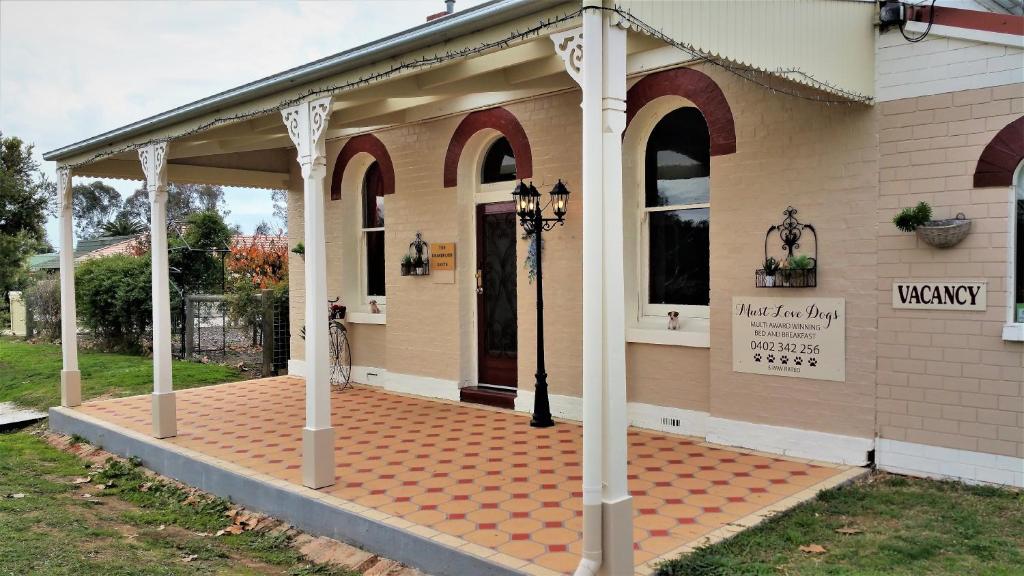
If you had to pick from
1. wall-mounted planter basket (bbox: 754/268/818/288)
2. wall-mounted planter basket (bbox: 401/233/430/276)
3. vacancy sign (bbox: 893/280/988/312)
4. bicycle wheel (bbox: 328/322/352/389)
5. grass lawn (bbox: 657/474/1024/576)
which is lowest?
grass lawn (bbox: 657/474/1024/576)

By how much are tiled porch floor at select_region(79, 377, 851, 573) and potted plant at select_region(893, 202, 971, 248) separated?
181 centimetres

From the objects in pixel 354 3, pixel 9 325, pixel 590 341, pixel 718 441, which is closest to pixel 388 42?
Result: pixel 590 341

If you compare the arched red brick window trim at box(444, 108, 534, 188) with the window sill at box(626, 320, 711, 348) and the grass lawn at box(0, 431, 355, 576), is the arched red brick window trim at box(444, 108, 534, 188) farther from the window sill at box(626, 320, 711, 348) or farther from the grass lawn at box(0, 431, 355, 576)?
the grass lawn at box(0, 431, 355, 576)

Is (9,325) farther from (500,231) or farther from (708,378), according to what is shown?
(708,378)

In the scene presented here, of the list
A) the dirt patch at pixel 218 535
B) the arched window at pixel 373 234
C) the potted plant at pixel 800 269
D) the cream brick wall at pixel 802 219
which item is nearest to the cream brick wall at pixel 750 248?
the cream brick wall at pixel 802 219

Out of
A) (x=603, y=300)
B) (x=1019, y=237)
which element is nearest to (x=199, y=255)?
(x=603, y=300)

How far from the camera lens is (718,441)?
6594 mm

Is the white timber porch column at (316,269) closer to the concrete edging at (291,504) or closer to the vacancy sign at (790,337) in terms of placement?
the concrete edging at (291,504)

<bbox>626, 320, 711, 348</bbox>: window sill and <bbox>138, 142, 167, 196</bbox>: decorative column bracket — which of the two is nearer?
<bbox>626, 320, 711, 348</bbox>: window sill

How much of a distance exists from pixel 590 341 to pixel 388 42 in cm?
259

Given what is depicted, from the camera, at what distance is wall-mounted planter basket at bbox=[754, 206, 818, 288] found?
595 centimetres

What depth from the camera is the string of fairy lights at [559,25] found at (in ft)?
12.9

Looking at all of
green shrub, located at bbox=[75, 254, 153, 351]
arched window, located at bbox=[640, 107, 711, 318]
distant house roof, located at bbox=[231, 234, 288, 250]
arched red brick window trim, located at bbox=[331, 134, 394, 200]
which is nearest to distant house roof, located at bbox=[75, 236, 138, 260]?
distant house roof, located at bbox=[231, 234, 288, 250]

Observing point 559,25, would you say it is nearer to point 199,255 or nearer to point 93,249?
point 199,255
